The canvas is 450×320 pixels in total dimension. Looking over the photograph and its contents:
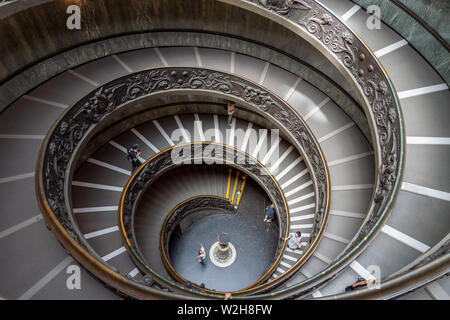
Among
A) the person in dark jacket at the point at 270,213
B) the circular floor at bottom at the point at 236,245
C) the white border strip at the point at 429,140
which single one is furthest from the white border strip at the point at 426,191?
the circular floor at bottom at the point at 236,245

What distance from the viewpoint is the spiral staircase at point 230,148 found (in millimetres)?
4781

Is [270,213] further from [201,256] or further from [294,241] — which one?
[201,256]

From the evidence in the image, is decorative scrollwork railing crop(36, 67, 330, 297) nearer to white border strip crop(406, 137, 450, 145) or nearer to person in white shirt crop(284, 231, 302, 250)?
person in white shirt crop(284, 231, 302, 250)

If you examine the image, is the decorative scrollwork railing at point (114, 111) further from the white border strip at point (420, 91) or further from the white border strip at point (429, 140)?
the white border strip at point (420, 91)

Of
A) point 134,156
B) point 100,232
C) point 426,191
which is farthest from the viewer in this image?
point 134,156

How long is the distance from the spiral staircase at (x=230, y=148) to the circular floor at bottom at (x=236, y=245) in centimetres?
108

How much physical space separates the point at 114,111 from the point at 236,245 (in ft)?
23.6

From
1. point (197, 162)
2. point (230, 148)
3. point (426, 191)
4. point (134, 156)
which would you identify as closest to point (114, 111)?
point (134, 156)

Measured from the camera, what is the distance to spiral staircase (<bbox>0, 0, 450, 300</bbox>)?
4.78 metres

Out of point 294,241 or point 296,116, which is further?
point 296,116

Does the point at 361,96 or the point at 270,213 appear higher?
the point at 361,96

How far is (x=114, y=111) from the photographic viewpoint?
8969mm
